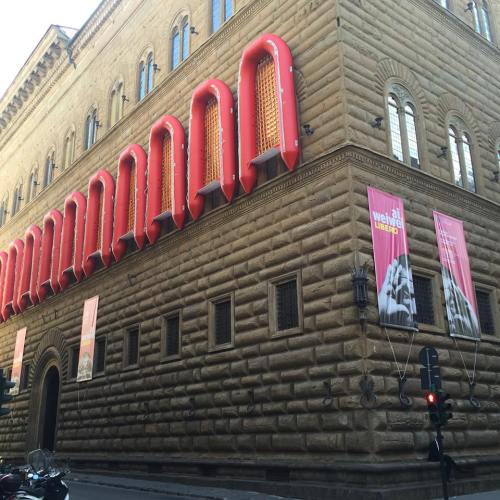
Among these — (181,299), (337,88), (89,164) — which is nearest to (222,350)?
(181,299)

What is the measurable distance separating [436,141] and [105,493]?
41.2 feet

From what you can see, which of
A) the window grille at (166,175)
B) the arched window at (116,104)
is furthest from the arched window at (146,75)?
the window grille at (166,175)

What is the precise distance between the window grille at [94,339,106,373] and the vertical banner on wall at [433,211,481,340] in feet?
A: 42.3

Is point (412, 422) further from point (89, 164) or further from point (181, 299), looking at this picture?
point (89, 164)

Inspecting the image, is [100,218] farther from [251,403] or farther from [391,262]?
[391,262]

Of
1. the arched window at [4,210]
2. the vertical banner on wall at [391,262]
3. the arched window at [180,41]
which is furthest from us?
the arched window at [4,210]

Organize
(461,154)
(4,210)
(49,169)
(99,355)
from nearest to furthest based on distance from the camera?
(461,154) < (99,355) < (49,169) < (4,210)

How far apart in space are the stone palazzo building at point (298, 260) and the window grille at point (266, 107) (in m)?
0.06

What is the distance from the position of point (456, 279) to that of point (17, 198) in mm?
28806

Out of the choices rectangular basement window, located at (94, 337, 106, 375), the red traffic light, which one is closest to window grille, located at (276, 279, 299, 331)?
the red traffic light

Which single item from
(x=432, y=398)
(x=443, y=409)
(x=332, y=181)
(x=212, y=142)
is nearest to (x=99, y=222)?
(x=212, y=142)

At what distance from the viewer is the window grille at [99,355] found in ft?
71.2

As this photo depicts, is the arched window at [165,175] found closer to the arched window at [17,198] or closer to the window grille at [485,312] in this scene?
the window grille at [485,312]

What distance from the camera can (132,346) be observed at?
2012 centimetres
